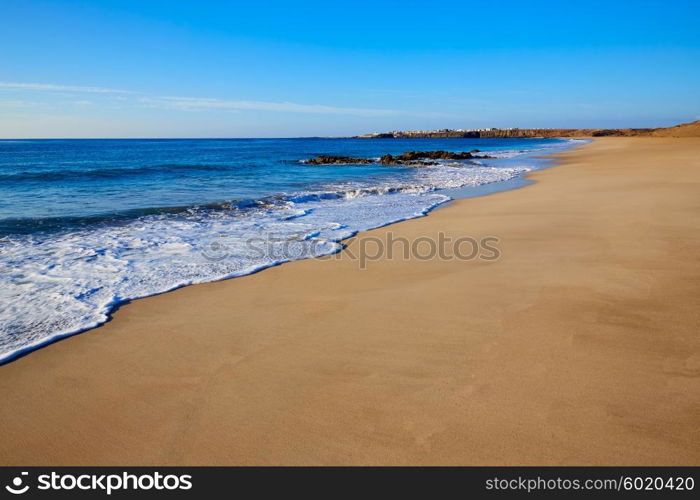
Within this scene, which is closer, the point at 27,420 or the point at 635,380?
the point at 27,420

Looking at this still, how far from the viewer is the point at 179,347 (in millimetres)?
4086

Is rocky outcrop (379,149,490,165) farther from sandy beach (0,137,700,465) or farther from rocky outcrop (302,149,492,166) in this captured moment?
sandy beach (0,137,700,465)

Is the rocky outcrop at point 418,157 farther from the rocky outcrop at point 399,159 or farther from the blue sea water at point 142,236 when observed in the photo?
the blue sea water at point 142,236

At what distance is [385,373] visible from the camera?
3.53 m

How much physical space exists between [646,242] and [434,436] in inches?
250

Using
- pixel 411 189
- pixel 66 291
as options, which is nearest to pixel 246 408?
pixel 66 291

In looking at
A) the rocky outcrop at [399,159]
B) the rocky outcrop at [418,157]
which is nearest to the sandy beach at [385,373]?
the rocky outcrop at [399,159]

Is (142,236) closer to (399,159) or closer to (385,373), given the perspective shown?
(385,373)

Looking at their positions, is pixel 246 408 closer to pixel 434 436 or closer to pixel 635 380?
pixel 434 436

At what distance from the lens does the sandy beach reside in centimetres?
271

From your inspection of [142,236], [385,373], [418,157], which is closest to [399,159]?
[418,157]

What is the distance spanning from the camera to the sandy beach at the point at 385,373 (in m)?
2.71

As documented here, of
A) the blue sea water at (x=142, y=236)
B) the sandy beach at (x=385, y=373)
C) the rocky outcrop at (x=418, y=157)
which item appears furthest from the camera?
the rocky outcrop at (x=418, y=157)
